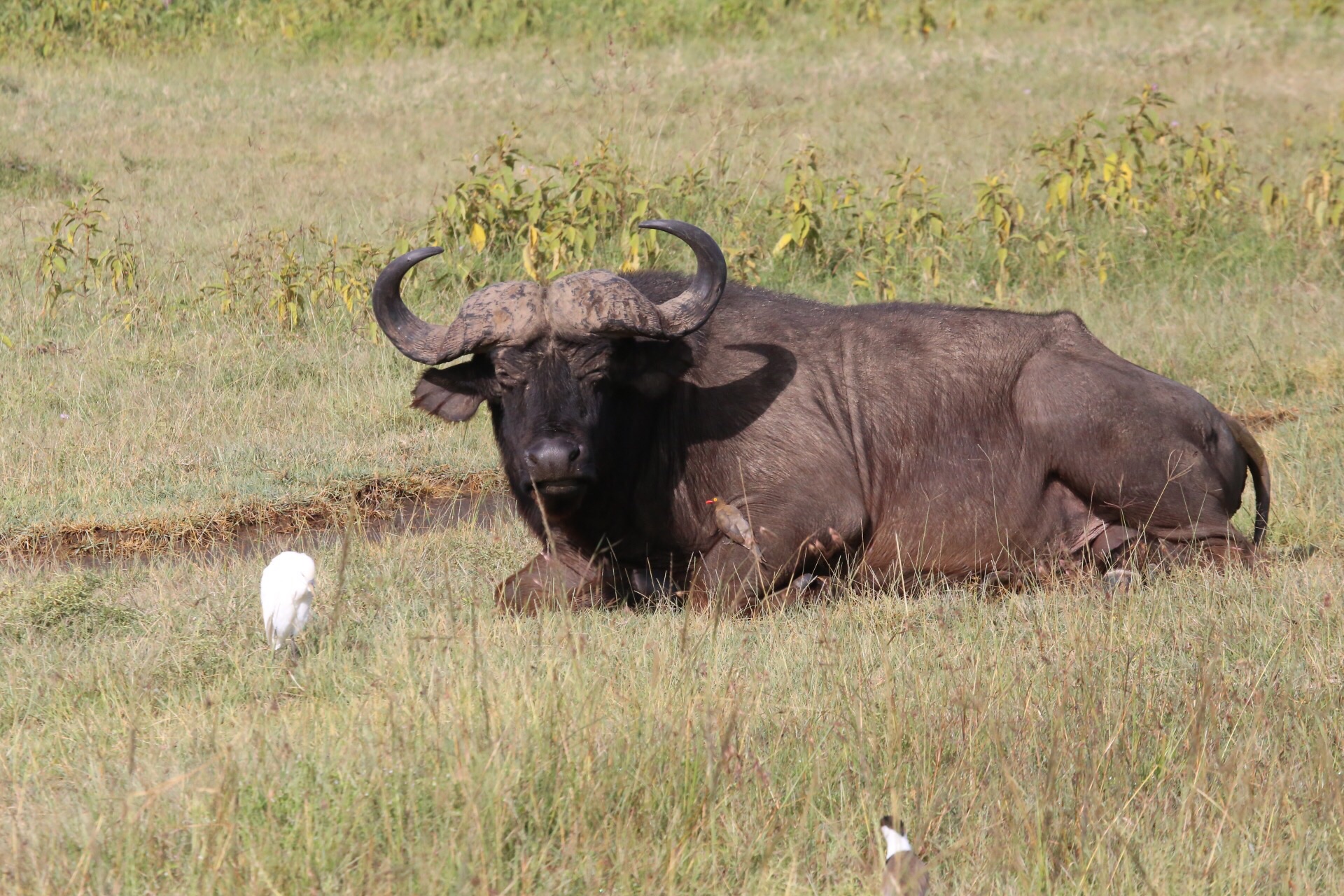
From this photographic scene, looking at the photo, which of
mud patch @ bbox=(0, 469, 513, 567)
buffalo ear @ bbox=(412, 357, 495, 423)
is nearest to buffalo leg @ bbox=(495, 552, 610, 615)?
buffalo ear @ bbox=(412, 357, 495, 423)

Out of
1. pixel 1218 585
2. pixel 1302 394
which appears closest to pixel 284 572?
pixel 1218 585

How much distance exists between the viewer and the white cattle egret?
2705mm

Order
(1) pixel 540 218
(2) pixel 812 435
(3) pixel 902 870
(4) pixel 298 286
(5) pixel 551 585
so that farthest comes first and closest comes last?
(1) pixel 540 218
(4) pixel 298 286
(2) pixel 812 435
(5) pixel 551 585
(3) pixel 902 870

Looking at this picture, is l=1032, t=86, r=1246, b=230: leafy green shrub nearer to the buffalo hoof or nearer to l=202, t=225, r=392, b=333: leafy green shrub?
l=202, t=225, r=392, b=333: leafy green shrub

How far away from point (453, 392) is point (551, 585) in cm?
88

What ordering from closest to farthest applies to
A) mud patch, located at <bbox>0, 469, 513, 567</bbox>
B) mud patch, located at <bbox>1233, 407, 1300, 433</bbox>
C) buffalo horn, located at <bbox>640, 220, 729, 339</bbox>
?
buffalo horn, located at <bbox>640, 220, 729, 339</bbox>
mud patch, located at <bbox>0, 469, 513, 567</bbox>
mud patch, located at <bbox>1233, 407, 1300, 433</bbox>

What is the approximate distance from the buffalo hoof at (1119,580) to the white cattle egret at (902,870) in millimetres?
2405

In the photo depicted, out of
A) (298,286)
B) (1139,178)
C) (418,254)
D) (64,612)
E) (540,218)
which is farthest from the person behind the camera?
(1139,178)

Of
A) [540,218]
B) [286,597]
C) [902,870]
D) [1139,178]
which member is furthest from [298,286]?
[902,870]

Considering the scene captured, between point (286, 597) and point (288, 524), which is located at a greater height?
point (286, 597)

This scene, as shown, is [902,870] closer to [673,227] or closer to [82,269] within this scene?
[673,227]

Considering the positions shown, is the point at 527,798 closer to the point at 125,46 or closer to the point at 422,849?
the point at 422,849

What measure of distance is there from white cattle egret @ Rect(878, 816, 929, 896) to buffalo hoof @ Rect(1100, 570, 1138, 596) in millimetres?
2405

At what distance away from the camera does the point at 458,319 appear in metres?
5.25
